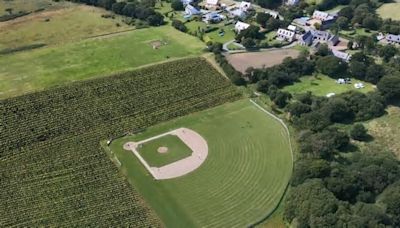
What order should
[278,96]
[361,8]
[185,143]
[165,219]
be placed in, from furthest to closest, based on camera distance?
[361,8]
[278,96]
[185,143]
[165,219]

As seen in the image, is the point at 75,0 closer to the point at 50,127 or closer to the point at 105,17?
the point at 105,17

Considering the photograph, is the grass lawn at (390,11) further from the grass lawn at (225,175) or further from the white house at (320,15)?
the grass lawn at (225,175)

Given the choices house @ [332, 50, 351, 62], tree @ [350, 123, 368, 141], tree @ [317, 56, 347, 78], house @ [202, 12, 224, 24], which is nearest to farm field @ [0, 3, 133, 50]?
house @ [202, 12, 224, 24]

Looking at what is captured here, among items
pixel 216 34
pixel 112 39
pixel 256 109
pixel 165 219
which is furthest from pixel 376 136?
pixel 112 39

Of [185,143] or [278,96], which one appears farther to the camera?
[278,96]

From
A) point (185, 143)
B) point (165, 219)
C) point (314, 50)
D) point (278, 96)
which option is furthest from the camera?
point (314, 50)

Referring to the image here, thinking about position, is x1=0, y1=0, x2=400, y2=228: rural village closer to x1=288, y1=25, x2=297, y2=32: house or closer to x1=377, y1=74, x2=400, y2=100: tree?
x1=377, y1=74, x2=400, y2=100: tree

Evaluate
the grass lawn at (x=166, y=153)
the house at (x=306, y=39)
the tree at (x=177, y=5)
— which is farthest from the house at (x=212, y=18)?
the grass lawn at (x=166, y=153)
